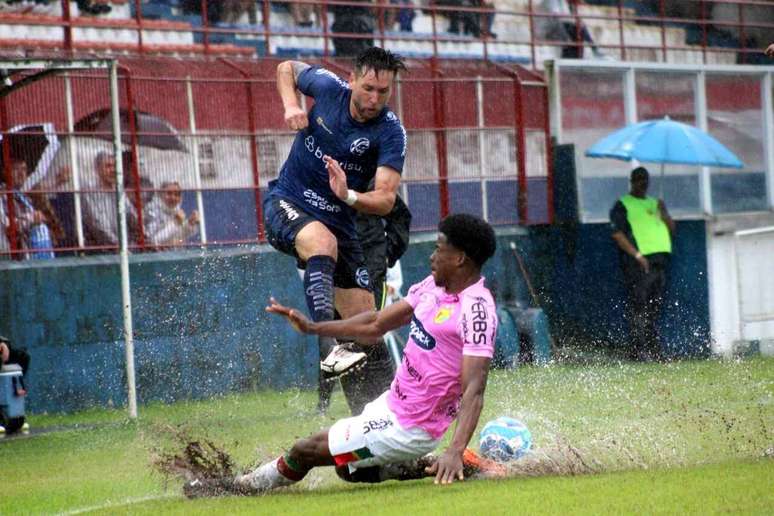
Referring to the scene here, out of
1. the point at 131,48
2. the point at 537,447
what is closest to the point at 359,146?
the point at 537,447

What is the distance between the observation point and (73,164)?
51.1 ft

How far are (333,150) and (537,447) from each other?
2319mm

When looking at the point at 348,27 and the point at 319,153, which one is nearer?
the point at 319,153

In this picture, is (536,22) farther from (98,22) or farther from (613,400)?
(613,400)

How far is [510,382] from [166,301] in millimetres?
3670

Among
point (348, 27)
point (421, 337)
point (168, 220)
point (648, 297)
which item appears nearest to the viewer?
point (421, 337)

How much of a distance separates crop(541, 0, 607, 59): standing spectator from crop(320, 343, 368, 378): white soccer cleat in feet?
44.1

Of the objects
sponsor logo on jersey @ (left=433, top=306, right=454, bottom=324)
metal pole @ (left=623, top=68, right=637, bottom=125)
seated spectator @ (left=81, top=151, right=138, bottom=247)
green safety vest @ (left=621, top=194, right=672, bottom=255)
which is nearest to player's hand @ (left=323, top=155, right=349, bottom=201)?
sponsor logo on jersey @ (left=433, top=306, right=454, bottom=324)

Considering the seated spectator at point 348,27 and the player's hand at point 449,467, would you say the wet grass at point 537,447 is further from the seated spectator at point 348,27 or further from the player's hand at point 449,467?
the seated spectator at point 348,27

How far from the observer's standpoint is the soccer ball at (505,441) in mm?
9320

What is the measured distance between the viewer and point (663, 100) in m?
22.2

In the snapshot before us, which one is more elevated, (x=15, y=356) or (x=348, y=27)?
(x=348, y=27)

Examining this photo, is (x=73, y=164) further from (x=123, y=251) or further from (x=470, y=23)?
(x=470, y=23)

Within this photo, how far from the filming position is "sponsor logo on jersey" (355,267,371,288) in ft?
34.1
